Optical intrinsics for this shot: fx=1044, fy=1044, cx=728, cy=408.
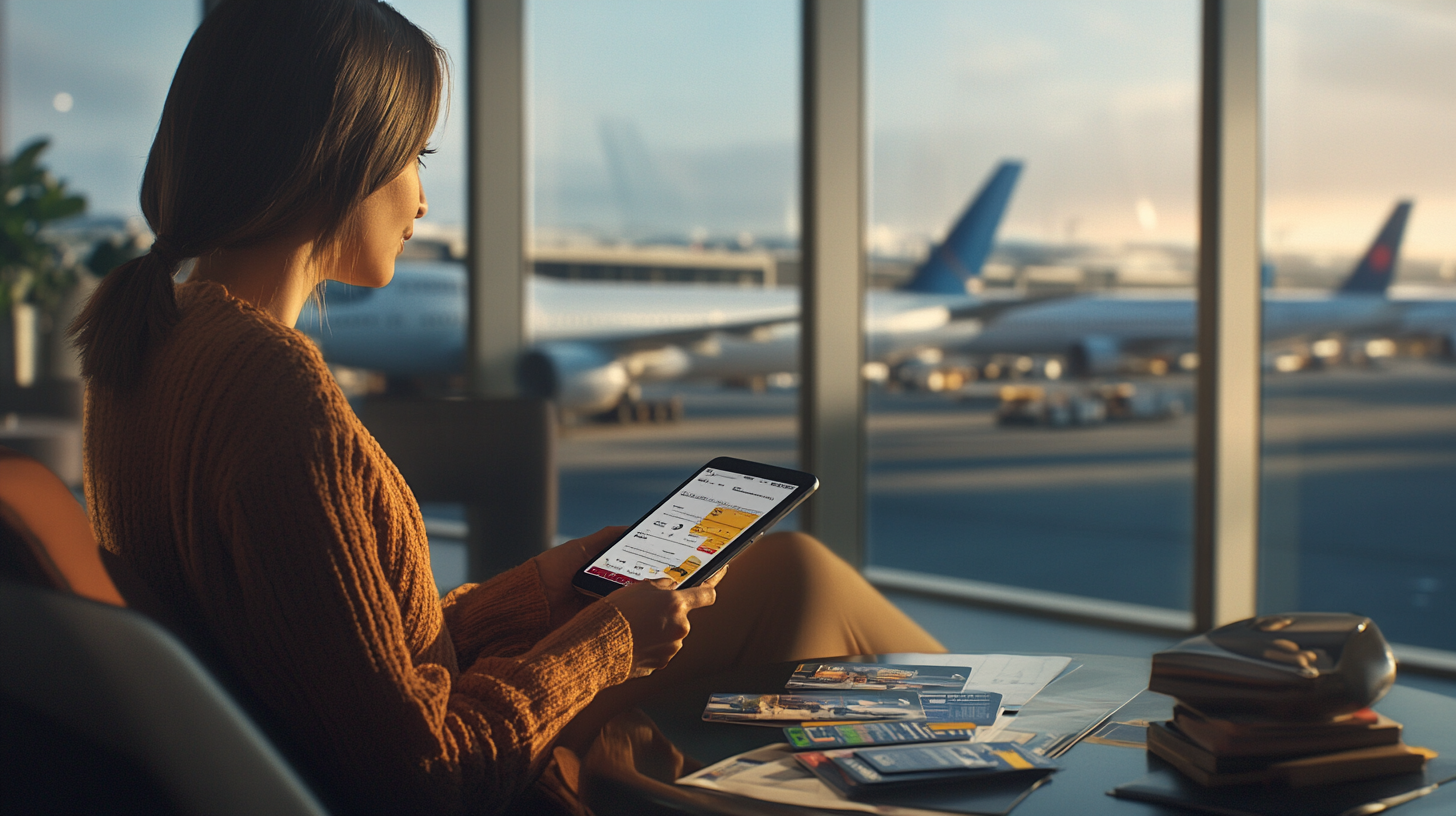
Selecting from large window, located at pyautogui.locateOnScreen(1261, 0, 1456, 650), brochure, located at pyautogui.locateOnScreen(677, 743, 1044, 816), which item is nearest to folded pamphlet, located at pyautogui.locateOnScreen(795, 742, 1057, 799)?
brochure, located at pyautogui.locateOnScreen(677, 743, 1044, 816)

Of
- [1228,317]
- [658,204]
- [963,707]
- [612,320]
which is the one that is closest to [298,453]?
[963,707]

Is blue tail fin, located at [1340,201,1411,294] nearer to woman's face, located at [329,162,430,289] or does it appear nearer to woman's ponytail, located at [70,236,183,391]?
woman's face, located at [329,162,430,289]

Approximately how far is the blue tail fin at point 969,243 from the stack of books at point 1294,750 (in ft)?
9.96

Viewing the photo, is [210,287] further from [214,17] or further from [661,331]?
[661,331]

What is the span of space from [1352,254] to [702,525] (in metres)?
2.38

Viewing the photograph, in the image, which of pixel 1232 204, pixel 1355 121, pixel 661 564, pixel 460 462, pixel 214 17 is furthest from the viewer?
pixel 1355 121

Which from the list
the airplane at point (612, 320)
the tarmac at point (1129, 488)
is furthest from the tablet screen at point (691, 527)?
the airplane at point (612, 320)

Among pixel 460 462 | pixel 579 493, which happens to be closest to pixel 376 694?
pixel 460 462

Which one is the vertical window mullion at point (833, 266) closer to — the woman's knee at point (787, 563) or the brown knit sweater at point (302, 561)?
the woman's knee at point (787, 563)

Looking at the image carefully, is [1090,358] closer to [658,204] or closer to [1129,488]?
[1129,488]

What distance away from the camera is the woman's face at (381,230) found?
843 millimetres

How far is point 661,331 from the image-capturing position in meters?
6.30

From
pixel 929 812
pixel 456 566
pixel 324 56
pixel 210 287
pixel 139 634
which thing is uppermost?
pixel 324 56

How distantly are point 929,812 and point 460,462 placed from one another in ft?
4.73
